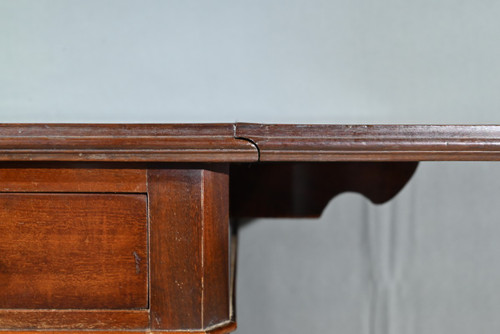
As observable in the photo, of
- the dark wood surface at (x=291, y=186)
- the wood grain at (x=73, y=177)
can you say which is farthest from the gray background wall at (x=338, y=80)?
the wood grain at (x=73, y=177)

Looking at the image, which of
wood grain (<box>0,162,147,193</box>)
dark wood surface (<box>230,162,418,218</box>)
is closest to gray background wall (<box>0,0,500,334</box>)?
dark wood surface (<box>230,162,418,218</box>)

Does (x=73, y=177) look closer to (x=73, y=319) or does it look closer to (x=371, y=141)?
(x=73, y=319)

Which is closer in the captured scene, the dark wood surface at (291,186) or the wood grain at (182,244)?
the wood grain at (182,244)

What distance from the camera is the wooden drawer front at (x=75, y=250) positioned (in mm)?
473

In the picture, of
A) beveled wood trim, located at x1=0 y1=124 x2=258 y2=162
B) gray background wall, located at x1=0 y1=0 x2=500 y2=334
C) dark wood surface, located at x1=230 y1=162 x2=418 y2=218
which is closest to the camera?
beveled wood trim, located at x1=0 y1=124 x2=258 y2=162

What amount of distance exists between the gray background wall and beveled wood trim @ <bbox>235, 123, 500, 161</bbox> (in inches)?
21.5

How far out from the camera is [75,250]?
475mm

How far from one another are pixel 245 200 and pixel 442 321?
19.8 inches

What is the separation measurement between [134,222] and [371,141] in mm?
233

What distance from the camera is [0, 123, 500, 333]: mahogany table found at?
0.45 meters

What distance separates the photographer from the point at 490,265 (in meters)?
1.02

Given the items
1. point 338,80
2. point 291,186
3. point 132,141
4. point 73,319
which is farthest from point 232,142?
point 338,80

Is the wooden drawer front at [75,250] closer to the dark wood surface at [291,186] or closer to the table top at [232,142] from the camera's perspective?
the table top at [232,142]

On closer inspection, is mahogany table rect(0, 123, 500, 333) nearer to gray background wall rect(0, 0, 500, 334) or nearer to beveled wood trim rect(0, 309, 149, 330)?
beveled wood trim rect(0, 309, 149, 330)
